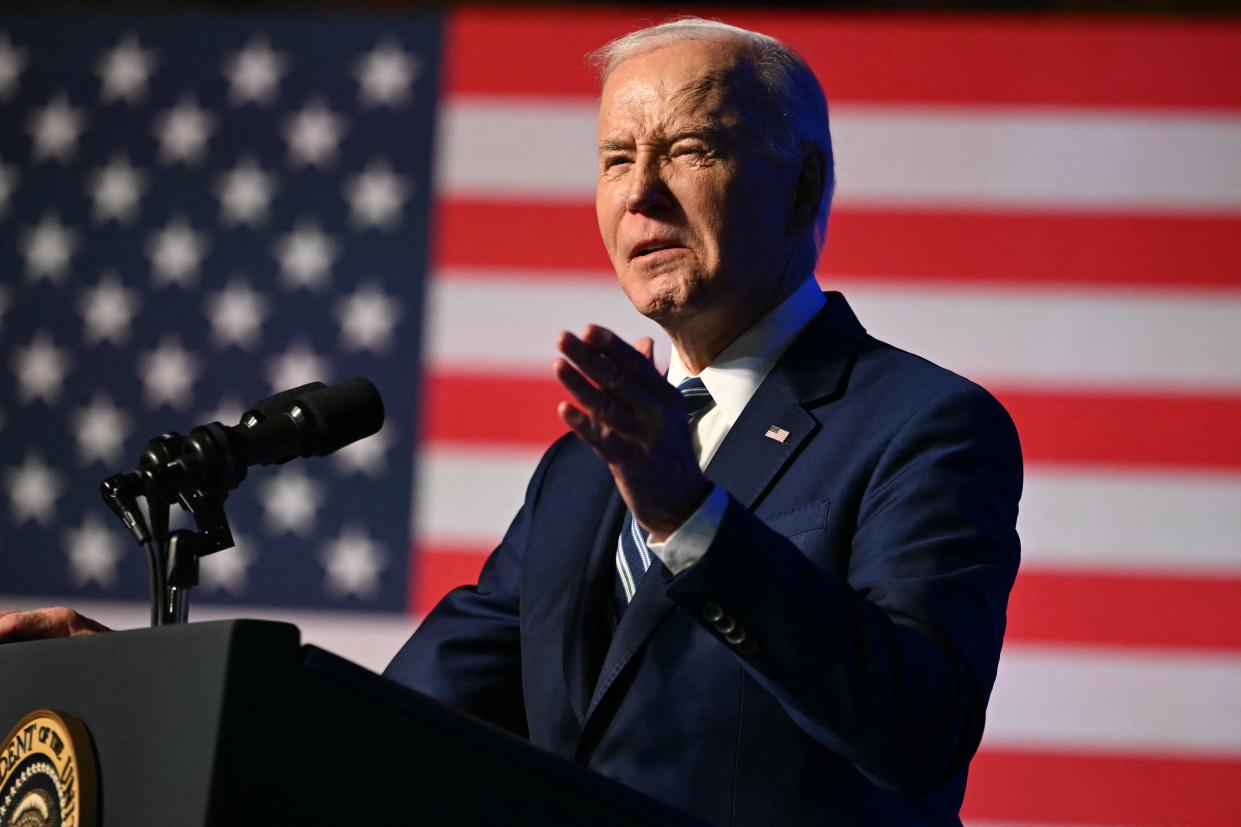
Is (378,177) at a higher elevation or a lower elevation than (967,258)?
higher

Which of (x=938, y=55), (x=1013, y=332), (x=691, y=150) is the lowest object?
(x=691, y=150)

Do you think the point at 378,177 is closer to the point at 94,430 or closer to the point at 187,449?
the point at 94,430

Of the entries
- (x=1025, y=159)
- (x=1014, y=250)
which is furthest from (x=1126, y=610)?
(x=1025, y=159)

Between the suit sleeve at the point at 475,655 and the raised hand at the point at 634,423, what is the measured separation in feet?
2.20

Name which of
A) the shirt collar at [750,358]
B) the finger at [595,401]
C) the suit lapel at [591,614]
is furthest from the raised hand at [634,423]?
the shirt collar at [750,358]

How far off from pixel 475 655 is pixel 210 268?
1970 millimetres

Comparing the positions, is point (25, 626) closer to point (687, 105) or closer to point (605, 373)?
point (605, 373)

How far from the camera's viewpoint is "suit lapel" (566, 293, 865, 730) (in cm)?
138

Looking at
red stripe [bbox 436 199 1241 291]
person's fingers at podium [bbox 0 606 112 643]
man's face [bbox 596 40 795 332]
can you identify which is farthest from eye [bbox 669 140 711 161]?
red stripe [bbox 436 199 1241 291]

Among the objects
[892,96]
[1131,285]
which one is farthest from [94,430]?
[1131,285]

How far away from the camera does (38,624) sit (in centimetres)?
135

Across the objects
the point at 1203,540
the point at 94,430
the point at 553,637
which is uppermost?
the point at 94,430

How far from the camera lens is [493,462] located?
320 centimetres

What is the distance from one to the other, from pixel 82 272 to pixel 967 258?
2.04m
